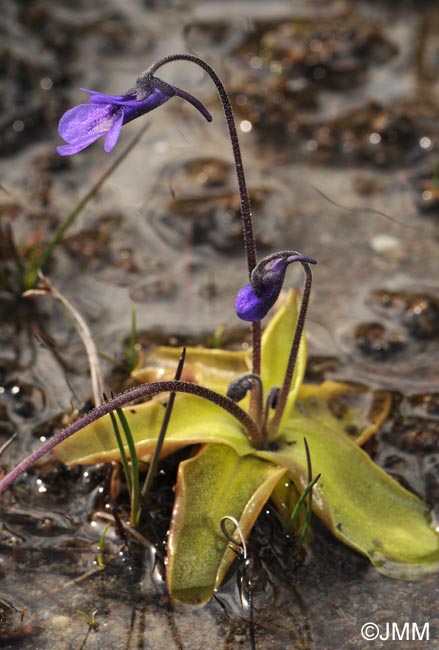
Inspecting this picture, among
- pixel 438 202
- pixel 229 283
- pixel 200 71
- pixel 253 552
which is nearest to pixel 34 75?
pixel 200 71

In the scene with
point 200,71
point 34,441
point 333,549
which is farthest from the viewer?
point 200,71

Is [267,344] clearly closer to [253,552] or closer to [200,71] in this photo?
[253,552]

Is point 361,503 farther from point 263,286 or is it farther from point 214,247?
point 214,247

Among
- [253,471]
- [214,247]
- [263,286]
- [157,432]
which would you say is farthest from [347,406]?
[214,247]

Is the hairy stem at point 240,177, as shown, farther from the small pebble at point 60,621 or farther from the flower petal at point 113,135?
the small pebble at point 60,621

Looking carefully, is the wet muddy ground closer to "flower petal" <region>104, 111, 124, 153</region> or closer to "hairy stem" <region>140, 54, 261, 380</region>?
"hairy stem" <region>140, 54, 261, 380</region>

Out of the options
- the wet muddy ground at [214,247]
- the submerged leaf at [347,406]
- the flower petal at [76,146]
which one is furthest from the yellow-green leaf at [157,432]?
the flower petal at [76,146]
